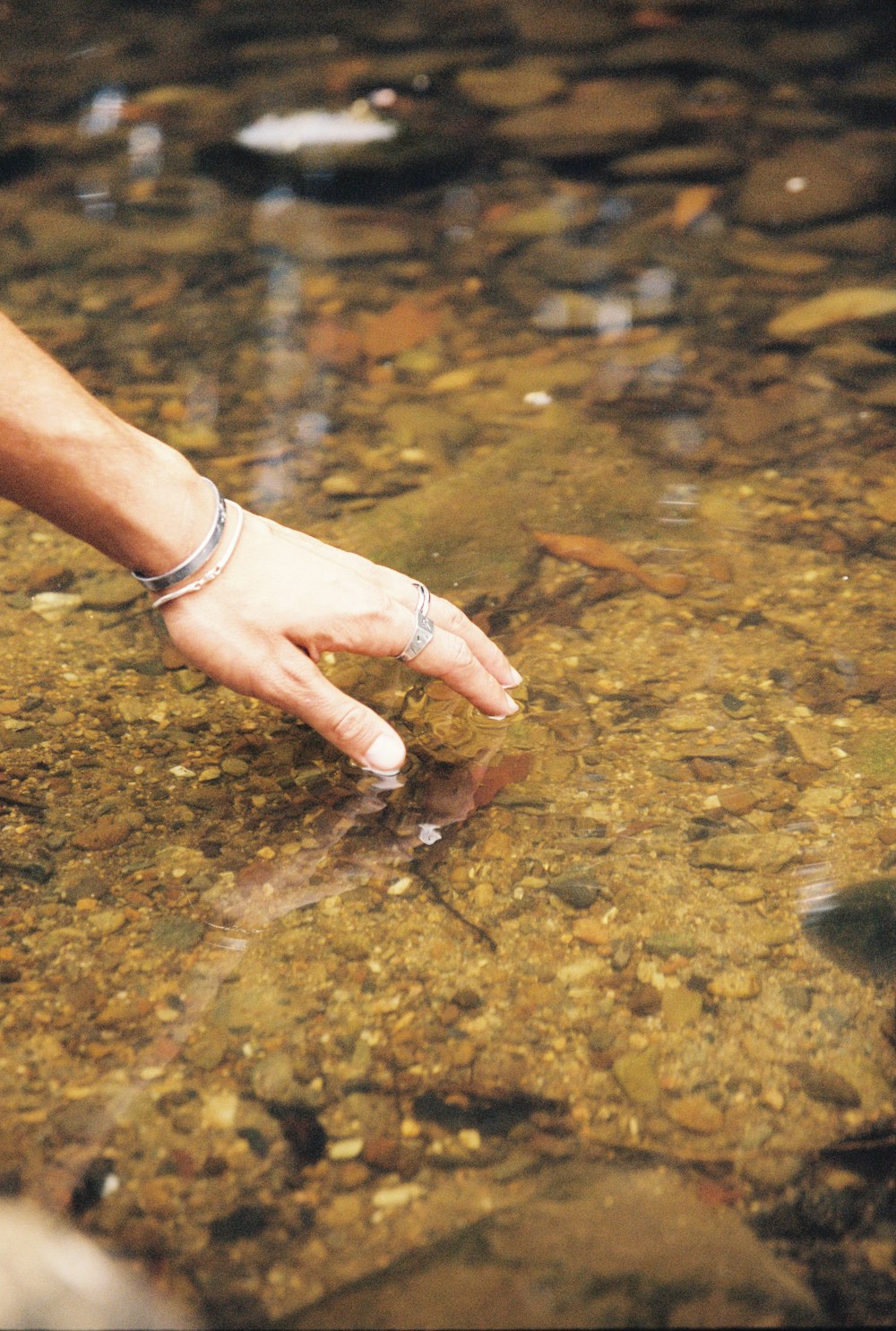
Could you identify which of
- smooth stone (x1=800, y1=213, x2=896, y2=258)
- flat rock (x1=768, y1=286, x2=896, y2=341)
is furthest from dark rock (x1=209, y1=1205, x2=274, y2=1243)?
smooth stone (x1=800, y1=213, x2=896, y2=258)

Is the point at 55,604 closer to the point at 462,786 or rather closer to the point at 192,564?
the point at 192,564

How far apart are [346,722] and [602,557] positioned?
107 cm

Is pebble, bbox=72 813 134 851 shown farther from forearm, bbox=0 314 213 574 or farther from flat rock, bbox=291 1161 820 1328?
flat rock, bbox=291 1161 820 1328

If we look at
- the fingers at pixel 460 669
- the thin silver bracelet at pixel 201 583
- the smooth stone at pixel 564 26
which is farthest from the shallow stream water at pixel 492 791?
the smooth stone at pixel 564 26

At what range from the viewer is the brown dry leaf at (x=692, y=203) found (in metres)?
4.33

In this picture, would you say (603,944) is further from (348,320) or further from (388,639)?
(348,320)

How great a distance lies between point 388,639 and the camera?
198cm

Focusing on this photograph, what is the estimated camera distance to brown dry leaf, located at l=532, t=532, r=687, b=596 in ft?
8.55

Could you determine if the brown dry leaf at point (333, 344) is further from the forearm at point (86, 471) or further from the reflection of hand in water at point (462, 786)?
the reflection of hand in water at point (462, 786)

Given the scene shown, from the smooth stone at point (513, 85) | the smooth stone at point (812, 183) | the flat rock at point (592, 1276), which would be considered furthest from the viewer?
the smooth stone at point (513, 85)

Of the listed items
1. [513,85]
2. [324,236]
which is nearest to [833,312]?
[324,236]

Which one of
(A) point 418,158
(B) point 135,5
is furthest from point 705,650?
(B) point 135,5

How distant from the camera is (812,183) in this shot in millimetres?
4438

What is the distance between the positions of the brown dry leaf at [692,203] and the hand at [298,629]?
3.04 metres
